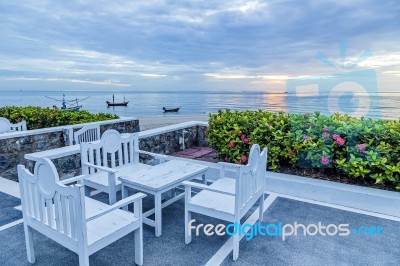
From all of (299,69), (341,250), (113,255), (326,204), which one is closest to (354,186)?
(326,204)

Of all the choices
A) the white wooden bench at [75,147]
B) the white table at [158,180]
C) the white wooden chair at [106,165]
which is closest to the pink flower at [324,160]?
the white table at [158,180]

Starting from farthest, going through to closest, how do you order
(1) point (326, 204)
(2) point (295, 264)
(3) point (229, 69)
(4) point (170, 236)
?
(3) point (229, 69), (1) point (326, 204), (4) point (170, 236), (2) point (295, 264)

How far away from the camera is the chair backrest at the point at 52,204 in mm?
1658

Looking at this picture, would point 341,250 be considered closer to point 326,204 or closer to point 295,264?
point 295,264

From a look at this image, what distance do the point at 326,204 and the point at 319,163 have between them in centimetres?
58

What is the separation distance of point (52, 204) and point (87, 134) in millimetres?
3572

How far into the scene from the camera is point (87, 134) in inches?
204

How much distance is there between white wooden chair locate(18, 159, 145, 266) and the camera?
169cm

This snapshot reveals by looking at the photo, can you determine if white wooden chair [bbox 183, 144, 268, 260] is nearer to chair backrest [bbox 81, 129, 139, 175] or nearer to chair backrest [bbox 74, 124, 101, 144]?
chair backrest [bbox 81, 129, 139, 175]

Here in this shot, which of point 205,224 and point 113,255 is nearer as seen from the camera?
point 113,255

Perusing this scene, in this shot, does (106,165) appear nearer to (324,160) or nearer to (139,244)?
(139,244)

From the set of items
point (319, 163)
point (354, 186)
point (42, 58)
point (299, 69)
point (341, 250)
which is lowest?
point (341, 250)

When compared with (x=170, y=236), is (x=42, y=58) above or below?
above

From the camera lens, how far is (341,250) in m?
2.43
